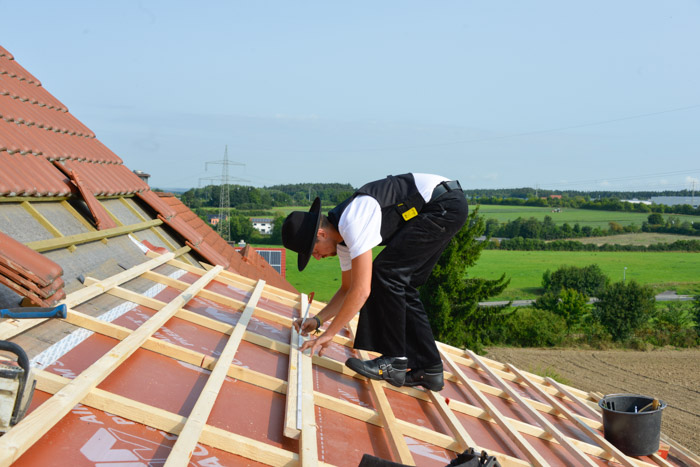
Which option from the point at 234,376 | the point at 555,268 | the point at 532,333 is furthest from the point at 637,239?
the point at 234,376

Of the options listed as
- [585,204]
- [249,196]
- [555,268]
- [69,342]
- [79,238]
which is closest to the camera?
[69,342]

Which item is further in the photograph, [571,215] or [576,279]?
[571,215]

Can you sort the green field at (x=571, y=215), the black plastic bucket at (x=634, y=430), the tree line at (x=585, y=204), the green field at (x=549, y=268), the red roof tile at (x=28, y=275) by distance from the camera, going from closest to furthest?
the red roof tile at (x=28, y=275)
the black plastic bucket at (x=634, y=430)
the green field at (x=549, y=268)
the green field at (x=571, y=215)
the tree line at (x=585, y=204)

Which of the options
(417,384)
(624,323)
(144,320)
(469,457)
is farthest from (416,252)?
(624,323)

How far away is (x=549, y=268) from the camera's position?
59.6 m

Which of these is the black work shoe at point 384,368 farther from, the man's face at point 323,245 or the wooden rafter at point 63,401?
the wooden rafter at point 63,401

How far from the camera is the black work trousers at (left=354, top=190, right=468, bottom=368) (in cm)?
304

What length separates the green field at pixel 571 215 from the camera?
89.2 metres

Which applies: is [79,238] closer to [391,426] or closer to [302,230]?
[302,230]

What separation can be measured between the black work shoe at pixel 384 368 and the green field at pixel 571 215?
8478 centimetres

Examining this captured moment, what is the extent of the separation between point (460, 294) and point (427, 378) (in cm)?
2202

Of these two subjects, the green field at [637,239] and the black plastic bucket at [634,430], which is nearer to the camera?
the black plastic bucket at [634,430]

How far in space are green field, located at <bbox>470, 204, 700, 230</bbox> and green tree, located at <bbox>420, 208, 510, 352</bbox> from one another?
203 feet

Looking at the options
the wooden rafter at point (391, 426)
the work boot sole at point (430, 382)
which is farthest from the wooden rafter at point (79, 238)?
the work boot sole at point (430, 382)
